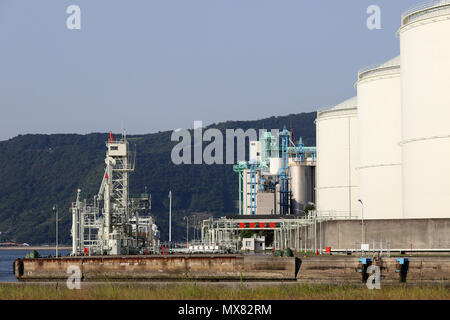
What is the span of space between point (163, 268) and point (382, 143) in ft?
94.8

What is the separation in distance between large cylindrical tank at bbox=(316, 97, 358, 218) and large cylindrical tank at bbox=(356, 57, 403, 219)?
15.3 metres

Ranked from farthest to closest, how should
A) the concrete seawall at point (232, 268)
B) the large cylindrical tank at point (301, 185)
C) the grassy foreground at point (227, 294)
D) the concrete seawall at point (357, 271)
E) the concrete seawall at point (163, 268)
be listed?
the large cylindrical tank at point (301, 185) → the concrete seawall at point (163, 268) → the concrete seawall at point (232, 268) → the concrete seawall at point (357, 271) → the grassy foreground at point (227, 294)

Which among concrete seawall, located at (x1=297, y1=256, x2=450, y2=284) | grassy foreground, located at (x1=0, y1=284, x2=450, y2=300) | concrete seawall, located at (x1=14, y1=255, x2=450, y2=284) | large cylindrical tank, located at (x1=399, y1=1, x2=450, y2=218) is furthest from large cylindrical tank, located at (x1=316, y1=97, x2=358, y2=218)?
grassy foreground, located at (x1=0, y1=284, x2=450, y2=300)

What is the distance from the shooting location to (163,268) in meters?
73.0

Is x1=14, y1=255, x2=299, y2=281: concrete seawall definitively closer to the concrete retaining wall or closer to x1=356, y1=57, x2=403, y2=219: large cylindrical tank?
the concrete retaining wall

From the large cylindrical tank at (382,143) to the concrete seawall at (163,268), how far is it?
23724 mm

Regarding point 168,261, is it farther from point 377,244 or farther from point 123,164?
point 123,164

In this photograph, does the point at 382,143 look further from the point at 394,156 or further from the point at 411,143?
the point at 411,143

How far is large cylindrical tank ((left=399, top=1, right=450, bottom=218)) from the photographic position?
71625 mm

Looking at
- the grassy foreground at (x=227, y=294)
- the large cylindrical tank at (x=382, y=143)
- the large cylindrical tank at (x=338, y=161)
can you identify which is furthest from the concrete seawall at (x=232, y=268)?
the large cylindrical tank at (x=338, y=161)

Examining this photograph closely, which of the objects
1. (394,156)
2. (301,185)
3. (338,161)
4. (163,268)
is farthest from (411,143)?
(301,185)

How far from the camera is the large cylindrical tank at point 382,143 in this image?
8781cm

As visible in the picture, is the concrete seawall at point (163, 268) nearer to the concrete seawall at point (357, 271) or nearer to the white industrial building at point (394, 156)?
the concrete seawall at point (357, 271)
